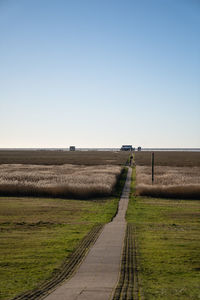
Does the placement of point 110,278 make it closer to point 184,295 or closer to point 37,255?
point 184,295

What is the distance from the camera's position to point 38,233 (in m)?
19.5

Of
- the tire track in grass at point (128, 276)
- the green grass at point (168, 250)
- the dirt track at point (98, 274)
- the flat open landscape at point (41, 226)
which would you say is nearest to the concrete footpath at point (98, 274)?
the dirt track at point (98, 274)

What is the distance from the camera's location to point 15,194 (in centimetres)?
3653

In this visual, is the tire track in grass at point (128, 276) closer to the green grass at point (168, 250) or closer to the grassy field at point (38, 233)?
the green grass at point (168, 250)

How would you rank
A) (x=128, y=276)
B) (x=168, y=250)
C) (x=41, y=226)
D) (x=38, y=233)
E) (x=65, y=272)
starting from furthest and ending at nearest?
(x=41, y=226)
(x=38, y=233)
(x=168, y=250)
(x=65, y=272)
(x=128, y=276)

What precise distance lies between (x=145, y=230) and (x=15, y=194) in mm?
19287

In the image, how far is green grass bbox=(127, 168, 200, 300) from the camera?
11.0m

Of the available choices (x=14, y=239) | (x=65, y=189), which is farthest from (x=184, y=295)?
(x=65, y=189)

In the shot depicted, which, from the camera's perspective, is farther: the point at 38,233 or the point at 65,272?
the point at 38,233

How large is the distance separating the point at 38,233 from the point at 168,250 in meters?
7.07

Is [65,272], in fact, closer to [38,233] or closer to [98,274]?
[98,274]

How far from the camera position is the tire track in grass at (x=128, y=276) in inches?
402

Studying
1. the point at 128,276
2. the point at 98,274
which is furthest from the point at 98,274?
the point at 128,276

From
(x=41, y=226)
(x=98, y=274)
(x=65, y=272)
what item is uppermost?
(x=98, y=274)
